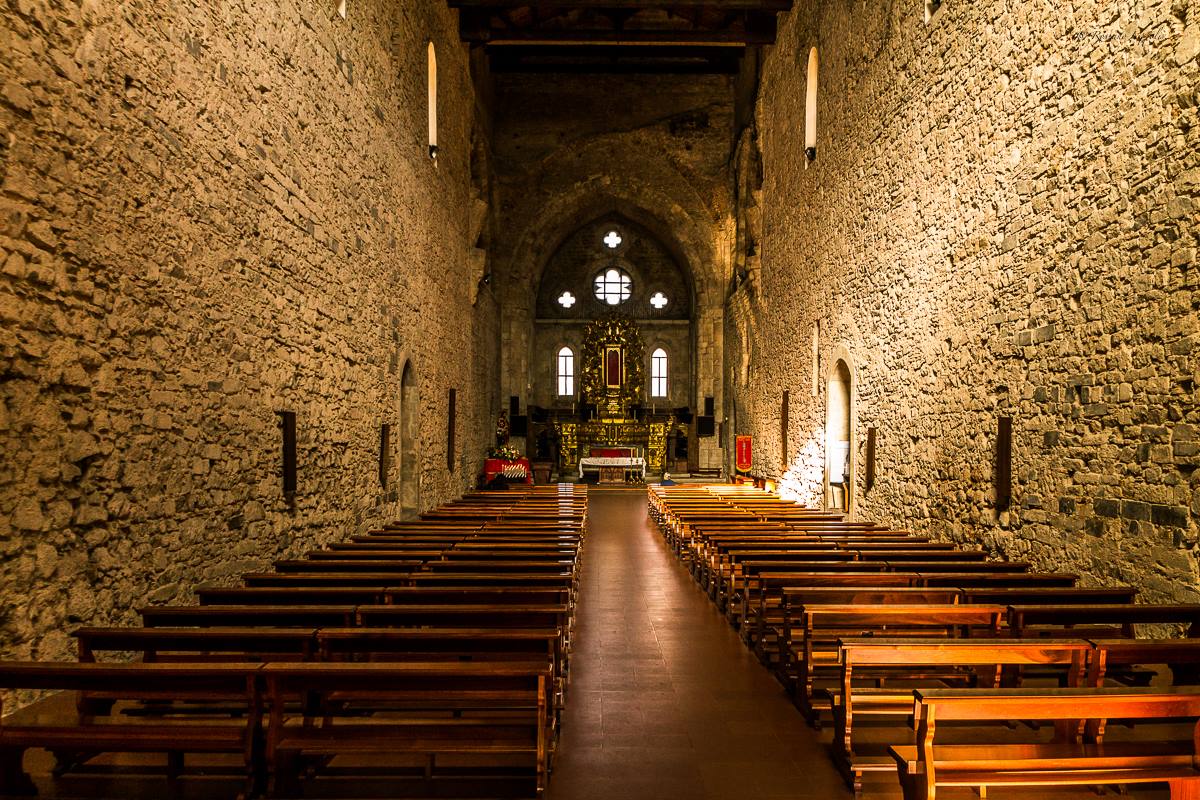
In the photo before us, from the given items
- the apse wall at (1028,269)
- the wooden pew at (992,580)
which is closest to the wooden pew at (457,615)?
the wooden pew at (992,580)

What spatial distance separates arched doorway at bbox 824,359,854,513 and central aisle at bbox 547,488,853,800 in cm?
550

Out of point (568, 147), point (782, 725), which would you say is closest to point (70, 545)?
point (782, 725)

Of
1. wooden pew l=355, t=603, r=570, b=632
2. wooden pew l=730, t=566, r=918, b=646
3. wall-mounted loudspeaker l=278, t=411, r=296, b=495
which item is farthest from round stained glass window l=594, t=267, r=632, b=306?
wooden pew l=355, t=603, r=570, b=632

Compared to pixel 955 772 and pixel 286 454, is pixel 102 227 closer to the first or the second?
pixel 286 454

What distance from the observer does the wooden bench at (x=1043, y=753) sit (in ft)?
8.33

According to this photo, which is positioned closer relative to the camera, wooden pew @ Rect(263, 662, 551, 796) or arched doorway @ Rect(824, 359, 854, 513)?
wooden pew @ Rect(263, 662, 551, 796)

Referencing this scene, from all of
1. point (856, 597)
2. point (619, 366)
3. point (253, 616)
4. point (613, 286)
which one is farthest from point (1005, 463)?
point (613, 286)

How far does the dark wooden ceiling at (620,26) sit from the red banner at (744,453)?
9.12 meters

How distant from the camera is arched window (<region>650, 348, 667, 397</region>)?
2805 centimetres

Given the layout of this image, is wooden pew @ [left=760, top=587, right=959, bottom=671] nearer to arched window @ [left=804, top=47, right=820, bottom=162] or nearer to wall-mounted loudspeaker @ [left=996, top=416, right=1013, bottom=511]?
wall-mounted loudspeaker @ [left=996, top=416, right=1013, bottom=511]

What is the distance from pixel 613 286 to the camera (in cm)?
2833

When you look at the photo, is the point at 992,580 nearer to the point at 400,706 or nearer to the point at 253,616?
the point at 400,706

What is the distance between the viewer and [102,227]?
187 inches

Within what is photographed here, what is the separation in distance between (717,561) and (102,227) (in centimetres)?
545
